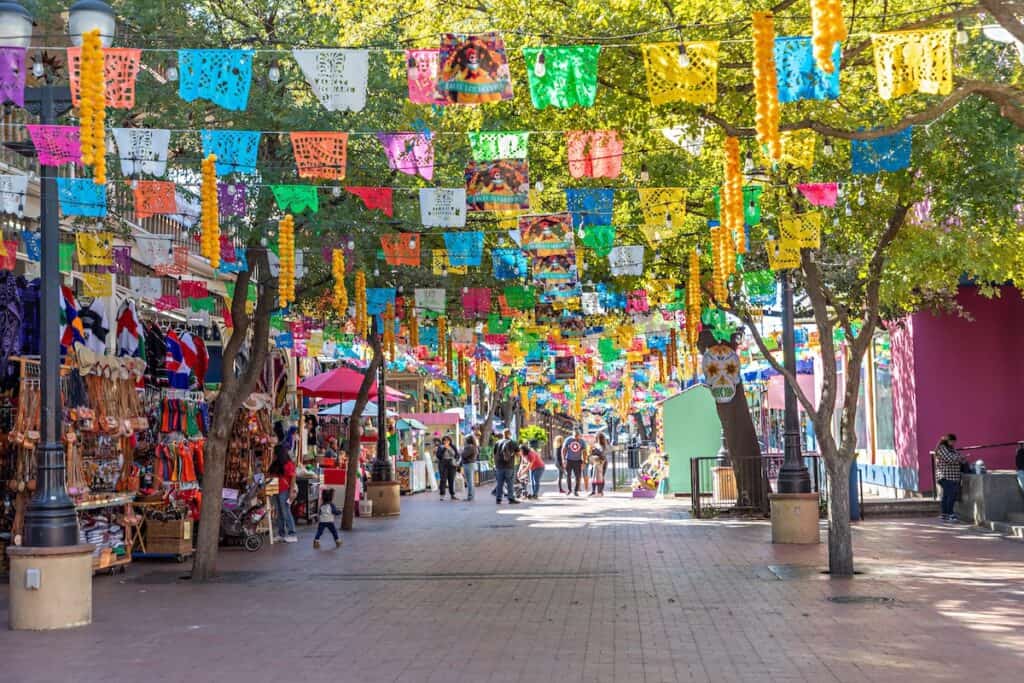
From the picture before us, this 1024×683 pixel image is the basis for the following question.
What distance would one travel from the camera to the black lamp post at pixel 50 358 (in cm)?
1234

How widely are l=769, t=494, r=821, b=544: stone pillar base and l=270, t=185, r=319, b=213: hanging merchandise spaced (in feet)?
28.5

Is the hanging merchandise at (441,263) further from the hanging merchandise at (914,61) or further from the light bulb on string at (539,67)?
the hanging merchandise at (914,61)

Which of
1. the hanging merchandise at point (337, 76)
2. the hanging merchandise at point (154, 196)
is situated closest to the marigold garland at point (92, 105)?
the hanging merchandise at point (337, 76)

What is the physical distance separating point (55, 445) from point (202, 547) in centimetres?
443

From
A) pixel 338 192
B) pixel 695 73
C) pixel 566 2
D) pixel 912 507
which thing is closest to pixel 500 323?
pixel 912 507

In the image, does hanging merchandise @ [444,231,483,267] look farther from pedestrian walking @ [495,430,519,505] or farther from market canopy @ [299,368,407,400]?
pedestrian walking @ [495,430,519,505]

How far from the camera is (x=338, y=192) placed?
60.7 feet

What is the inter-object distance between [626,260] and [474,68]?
948 centimetres

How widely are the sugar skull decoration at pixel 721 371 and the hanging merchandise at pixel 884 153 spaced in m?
11.7

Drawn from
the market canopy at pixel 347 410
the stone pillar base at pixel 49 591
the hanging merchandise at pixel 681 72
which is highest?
the hanging merchandise at pixel 681 72

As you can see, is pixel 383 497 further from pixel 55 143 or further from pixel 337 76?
pixel 337 76

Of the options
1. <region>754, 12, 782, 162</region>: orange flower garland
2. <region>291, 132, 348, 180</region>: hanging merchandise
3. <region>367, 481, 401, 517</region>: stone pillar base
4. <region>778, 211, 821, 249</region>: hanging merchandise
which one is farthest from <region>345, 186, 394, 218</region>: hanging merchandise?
<region>367, 481, 401, 517</region>: stone pillar base

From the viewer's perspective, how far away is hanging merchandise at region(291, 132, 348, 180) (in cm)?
1533

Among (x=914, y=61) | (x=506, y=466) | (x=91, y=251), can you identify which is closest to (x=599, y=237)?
(x=91, y=251)
